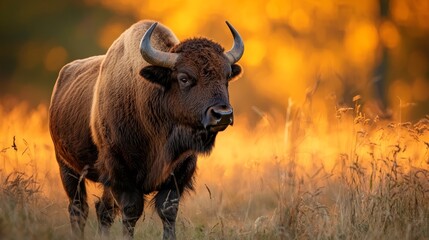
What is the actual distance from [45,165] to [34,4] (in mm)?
18309

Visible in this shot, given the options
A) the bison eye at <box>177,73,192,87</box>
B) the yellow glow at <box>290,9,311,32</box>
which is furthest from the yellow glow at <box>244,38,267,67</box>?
the bison eye at <box>177,73,192,87</box>

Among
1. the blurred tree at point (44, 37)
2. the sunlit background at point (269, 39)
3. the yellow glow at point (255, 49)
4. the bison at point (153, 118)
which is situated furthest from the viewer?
the blurred tree at point (44, 37)

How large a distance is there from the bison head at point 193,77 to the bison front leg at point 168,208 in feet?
2.91

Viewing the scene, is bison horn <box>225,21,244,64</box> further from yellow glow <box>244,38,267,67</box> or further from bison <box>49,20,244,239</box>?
yellow glow <box>244,38,267,67</box>

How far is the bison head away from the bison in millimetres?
10

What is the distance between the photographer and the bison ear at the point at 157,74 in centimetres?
657

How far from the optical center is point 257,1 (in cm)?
2188

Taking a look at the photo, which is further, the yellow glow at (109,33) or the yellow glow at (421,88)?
the yellow glow at (421,88)

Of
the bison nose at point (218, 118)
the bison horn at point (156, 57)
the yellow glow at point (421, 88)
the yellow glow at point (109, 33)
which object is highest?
the yellow glow at point (109, 33)

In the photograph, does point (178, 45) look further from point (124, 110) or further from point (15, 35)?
point (15, 35)

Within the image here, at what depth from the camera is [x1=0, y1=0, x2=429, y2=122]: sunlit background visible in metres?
21.0

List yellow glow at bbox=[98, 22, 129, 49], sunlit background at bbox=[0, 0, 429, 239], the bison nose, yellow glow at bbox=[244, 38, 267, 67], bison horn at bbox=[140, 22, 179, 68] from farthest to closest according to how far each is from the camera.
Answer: yellow glow at bbox=[98, 22, 129, 49] < yellow glow at bbox=[244, 38, 267, 67] < bison horn at bbox=[140, 22, 179, 68] < sunlit background at bbox=[0, 0, 429, 239] < the bison nose

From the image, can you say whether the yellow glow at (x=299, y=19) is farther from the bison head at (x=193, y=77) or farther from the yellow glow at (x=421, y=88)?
the bison head at (x=193, y=77)

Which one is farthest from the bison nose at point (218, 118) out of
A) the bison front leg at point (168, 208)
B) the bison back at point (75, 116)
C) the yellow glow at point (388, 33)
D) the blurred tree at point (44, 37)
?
the blurred tree at point (44, 37)
